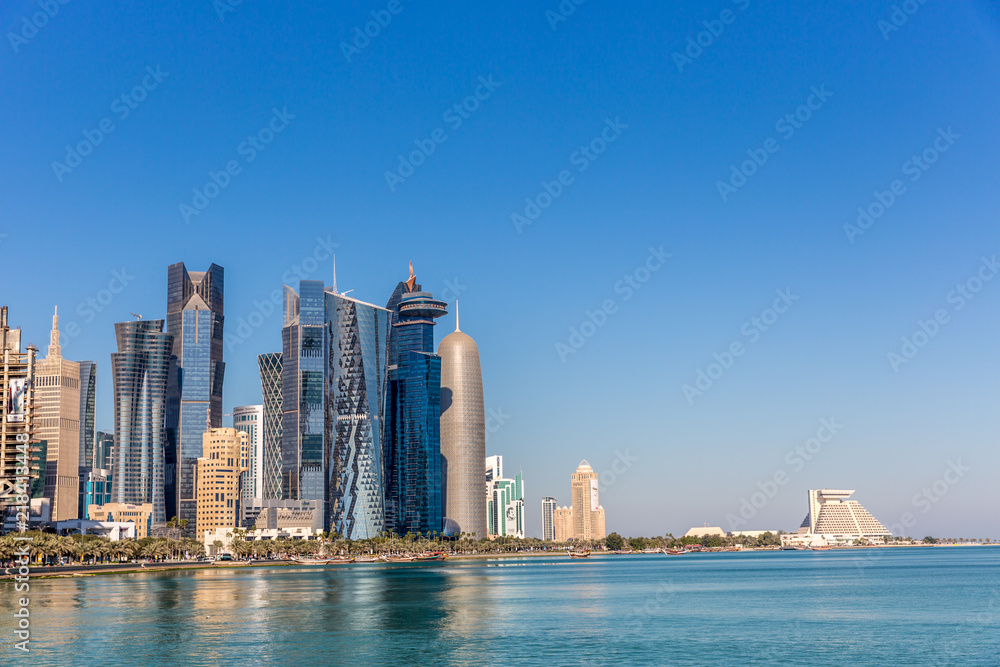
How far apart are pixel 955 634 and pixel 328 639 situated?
199 ft

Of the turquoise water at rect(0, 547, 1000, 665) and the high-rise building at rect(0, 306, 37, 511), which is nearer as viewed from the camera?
the turquoise water at rect(0, 547, 1000, 665)

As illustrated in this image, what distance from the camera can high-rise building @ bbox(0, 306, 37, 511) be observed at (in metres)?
95.1

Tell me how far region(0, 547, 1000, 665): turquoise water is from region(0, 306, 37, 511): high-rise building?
15341 millimetres

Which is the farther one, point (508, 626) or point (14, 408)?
point (508, 626)

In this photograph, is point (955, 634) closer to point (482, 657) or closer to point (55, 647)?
point (482, 657)

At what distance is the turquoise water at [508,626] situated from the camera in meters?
81.9

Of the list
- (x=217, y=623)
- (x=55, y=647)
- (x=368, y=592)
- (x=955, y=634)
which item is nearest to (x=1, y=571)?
(x=368, y=592)

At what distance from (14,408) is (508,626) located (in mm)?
57021

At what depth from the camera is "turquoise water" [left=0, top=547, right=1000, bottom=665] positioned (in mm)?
81938

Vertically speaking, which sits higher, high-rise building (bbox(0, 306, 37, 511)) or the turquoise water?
high-rise building (bbox(0, 306, 37, 511))

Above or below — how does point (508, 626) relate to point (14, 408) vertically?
below

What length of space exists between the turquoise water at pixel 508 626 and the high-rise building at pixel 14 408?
50.3ft

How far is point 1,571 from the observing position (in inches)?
7736

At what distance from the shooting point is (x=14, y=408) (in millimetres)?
102562
